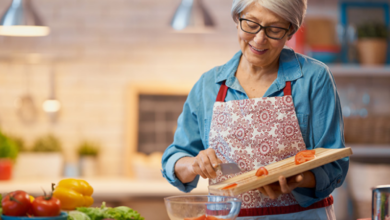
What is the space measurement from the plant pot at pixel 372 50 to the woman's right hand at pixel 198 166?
2.39 metres

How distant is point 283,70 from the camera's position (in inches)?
64.0

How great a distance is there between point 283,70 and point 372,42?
83.1 inches

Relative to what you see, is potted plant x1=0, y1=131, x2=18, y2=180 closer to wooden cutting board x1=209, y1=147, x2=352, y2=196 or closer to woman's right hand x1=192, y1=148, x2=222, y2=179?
woman's right hand x1=192, y1=148, x2=222, y2=179

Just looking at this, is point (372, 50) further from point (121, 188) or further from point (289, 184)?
point (289, 184)

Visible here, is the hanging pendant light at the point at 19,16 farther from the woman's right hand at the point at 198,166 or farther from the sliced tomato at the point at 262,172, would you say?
the sliced tomato at the point at 262,172

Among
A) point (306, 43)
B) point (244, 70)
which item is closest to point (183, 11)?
point (306, 43)

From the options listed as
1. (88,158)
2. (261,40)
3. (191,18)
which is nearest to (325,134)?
(261,40)

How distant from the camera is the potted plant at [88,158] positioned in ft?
12.7

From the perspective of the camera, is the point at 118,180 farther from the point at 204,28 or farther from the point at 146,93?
the point at 204,28

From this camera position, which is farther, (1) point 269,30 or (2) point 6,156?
(2) point 6,156

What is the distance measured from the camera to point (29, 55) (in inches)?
157

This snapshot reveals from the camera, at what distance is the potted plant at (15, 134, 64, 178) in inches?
148

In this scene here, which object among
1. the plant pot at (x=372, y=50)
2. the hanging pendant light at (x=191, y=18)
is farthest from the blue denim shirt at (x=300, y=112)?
the plant pot at (x=372, y=50)

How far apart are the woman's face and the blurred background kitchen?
2.23 metres
